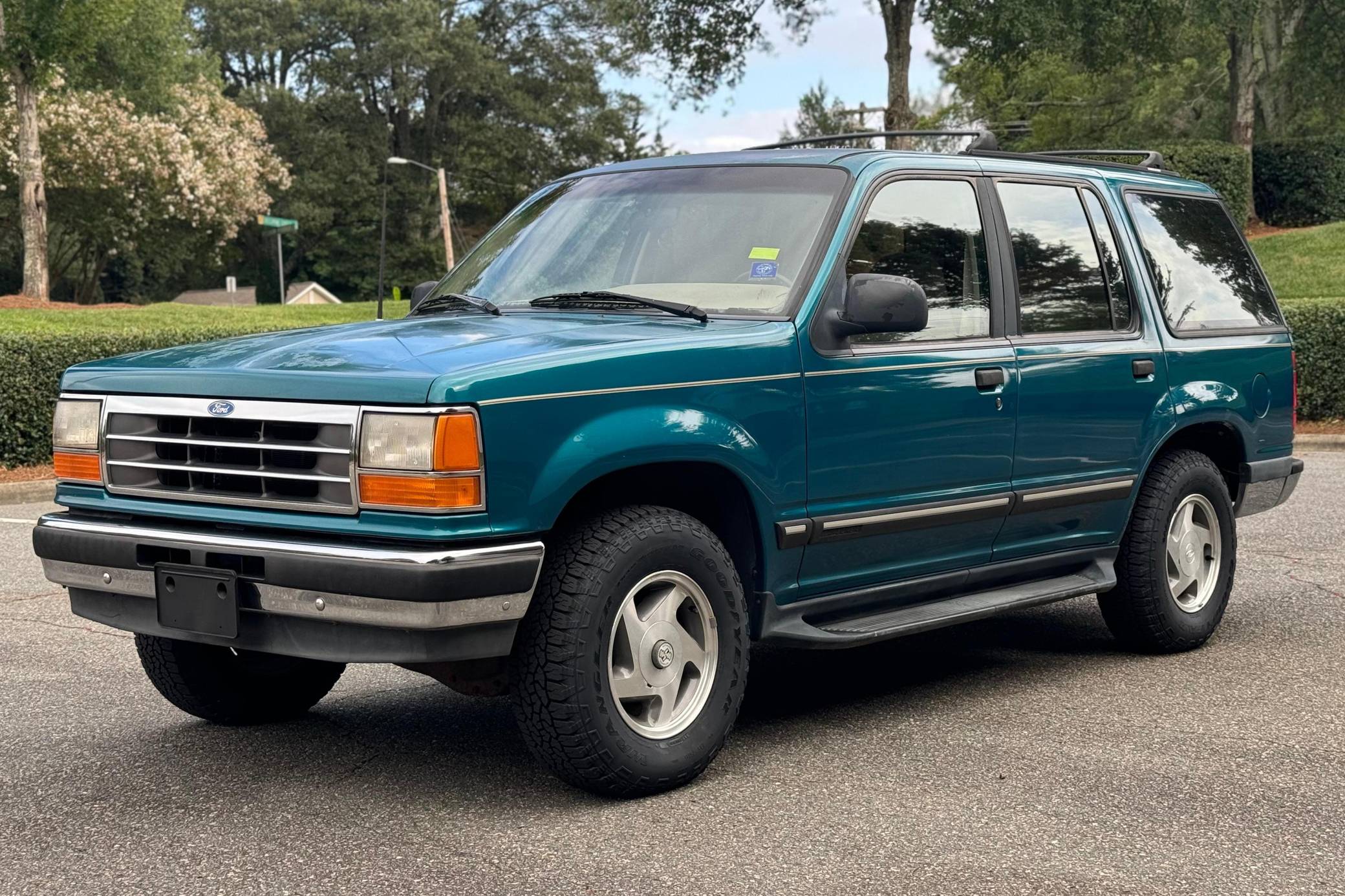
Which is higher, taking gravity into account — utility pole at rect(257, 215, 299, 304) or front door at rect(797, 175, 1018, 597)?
utility pole at rect(257, 215, 299, 304)

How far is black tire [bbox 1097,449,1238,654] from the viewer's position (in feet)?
21.6

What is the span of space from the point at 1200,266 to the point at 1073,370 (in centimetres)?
140

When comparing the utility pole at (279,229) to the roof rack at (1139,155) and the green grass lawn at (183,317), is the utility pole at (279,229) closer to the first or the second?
the green grass lawn at (183,317)

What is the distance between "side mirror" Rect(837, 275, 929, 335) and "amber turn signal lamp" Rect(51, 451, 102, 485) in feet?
7.77

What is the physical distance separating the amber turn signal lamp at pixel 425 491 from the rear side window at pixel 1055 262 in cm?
265

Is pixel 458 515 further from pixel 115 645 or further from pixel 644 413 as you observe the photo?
pixel 115 645

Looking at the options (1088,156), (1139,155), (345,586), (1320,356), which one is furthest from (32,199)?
(345,586)

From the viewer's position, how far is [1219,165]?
33.0 metres

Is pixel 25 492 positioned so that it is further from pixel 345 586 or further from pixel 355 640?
pixel 345 586

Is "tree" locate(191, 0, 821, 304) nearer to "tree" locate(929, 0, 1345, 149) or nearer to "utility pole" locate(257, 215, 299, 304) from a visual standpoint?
"utility pole" locate(257, 215, 299, 304)

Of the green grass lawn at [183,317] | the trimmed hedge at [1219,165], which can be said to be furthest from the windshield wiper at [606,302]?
the trimmed hedge at [1219,165]

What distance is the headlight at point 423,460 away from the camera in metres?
4.10

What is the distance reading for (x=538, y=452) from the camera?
4266 mm

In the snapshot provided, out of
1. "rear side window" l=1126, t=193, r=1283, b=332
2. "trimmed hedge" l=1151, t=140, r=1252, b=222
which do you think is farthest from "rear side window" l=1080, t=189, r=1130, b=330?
"trimmed hedge" l=1151, t=140, r=1252, b=222
